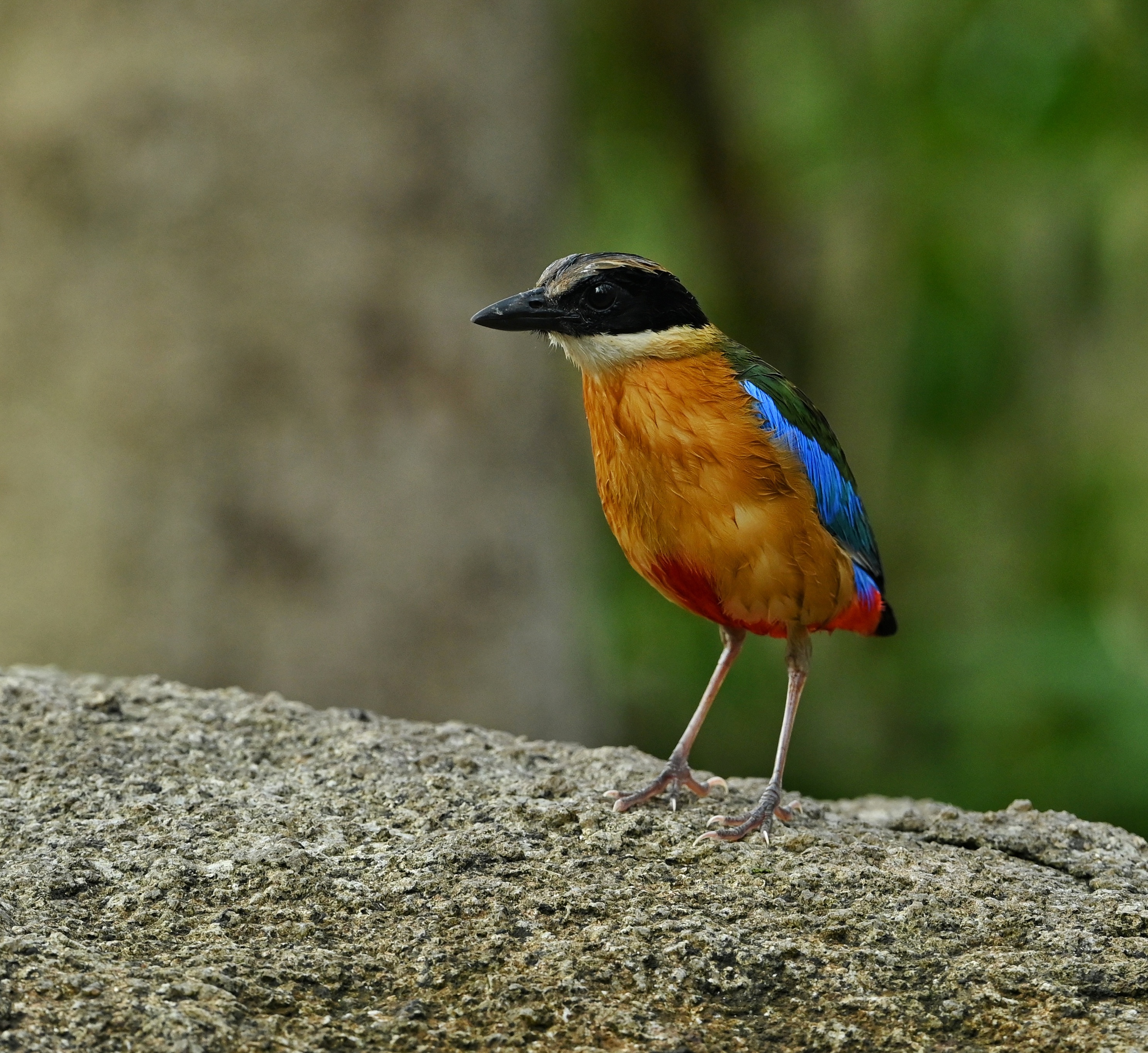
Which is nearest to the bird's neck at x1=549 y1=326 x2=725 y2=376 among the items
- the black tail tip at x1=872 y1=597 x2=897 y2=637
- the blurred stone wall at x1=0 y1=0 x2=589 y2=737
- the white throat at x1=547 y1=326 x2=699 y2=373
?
the white throat at x1=547 y1=326 x2=699 y2=373

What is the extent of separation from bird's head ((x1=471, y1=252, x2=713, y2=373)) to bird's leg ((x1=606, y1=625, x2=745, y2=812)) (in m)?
1.08

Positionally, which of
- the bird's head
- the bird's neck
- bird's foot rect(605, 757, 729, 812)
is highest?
the bird's head

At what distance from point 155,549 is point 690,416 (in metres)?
4.40

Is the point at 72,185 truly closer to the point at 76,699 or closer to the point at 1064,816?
the point at 76,699

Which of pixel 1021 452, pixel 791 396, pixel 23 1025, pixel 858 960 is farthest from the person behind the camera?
pixel 1021 452

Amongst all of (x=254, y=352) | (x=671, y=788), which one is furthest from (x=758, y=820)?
(x=254, y=352)

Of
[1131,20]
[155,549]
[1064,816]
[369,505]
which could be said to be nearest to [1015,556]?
[1131,20]

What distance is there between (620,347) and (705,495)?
0.57 m

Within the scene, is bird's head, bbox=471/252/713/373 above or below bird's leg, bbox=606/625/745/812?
above

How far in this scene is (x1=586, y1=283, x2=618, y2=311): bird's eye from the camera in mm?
4637

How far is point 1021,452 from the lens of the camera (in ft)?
43.5

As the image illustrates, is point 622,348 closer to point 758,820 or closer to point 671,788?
point 671,788

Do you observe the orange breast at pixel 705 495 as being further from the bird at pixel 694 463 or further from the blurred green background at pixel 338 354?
the blurred green background at pixel 338 354

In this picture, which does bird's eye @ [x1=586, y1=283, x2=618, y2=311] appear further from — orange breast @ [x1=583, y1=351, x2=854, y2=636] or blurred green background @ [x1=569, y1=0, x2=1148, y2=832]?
blurred green background @ [x1=569, y1=0, x2=1148, y2=832]
